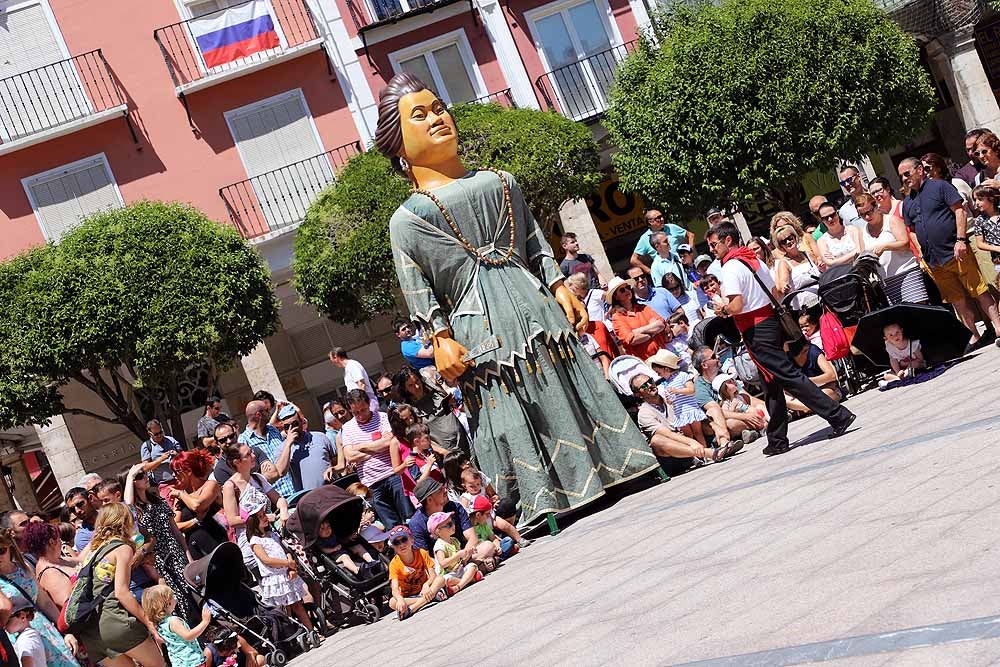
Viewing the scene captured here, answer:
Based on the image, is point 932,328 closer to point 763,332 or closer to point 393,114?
point 763,332

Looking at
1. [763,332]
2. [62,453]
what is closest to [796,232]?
[763,332]

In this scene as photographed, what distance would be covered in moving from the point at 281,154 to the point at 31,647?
1828cm

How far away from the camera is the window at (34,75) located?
78.9 feet

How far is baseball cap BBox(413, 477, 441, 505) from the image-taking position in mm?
9086

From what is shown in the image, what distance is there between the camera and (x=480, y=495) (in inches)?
356

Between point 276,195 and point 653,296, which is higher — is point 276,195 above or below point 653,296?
above

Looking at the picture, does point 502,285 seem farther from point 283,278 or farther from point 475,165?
point 283,278

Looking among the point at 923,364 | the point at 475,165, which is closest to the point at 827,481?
the point at 923,364

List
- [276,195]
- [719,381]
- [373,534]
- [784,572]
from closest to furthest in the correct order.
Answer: [784,572] < [373,534] < [719,381] < [276,195]

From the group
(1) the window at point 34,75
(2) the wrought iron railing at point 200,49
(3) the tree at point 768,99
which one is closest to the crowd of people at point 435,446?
(3) the tree at point 768,99

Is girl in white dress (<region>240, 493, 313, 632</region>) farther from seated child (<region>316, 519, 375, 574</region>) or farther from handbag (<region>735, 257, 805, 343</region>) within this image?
handbag (<region>735, 257, 805, 343</region>)

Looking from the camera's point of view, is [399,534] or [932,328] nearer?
[399,534]

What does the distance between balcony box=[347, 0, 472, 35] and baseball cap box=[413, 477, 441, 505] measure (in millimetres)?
16947

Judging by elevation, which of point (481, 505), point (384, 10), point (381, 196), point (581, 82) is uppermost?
point (384, 10)
